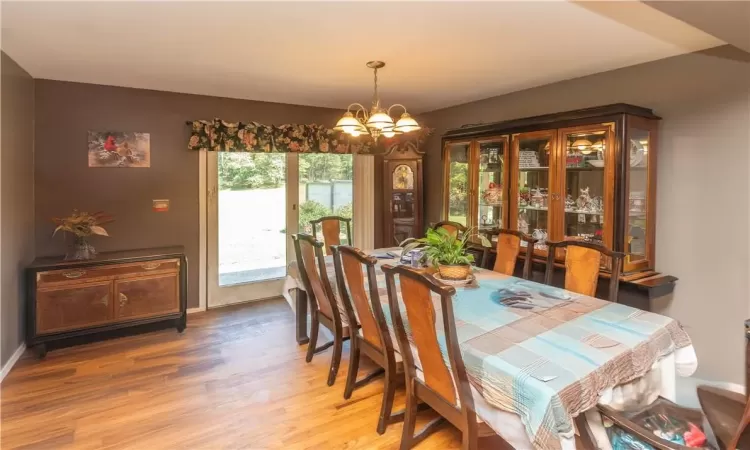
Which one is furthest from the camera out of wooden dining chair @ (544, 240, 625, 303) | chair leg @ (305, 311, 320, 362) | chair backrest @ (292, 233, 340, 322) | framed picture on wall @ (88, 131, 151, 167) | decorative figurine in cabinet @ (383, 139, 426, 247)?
decorative figurine in cabinet @ (383, 139, 426, 247)

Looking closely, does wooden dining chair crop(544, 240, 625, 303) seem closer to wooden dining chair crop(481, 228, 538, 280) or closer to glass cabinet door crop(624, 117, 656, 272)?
wooden dining chair crop(481, 228, 538, 280)

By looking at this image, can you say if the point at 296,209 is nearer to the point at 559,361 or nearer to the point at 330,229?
the point at 330,229

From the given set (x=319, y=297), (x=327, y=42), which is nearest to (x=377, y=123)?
(x=327, y=42)

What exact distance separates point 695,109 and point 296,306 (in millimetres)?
3374

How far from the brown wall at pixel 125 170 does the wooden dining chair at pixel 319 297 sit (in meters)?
1.86

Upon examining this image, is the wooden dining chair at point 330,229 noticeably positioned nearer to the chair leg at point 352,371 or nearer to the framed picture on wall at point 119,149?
the chair leg at point 352,371

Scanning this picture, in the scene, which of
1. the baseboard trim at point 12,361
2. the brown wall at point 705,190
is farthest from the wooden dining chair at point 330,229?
the brown wall at point 705,190

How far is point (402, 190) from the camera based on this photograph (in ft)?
16.8

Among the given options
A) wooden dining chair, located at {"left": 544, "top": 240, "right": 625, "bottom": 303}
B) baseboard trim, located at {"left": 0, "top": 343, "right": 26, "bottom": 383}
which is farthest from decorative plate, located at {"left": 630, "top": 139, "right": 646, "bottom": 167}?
baseboard trim, located at {"left": 0, "top": 343, "right": 26, "bottom": 383}

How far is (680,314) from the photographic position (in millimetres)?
2998

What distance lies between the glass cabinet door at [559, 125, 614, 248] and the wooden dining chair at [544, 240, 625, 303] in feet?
1.56

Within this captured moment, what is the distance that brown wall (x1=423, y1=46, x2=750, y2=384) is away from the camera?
106 inches

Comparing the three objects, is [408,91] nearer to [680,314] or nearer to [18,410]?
[680,314]

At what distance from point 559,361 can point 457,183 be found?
2.98 meters
